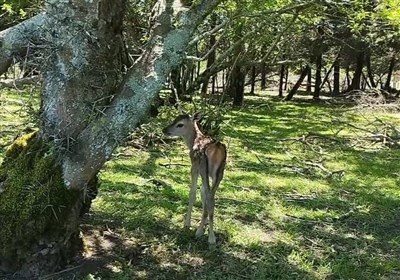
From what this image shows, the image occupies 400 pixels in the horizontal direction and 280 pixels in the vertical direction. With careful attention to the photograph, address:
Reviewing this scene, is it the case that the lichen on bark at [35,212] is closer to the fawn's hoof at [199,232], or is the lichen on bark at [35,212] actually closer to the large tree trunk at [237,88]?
the fawn's hoof at [199,232]

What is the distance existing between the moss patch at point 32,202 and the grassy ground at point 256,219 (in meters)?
0.49

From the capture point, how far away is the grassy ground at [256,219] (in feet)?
17.3

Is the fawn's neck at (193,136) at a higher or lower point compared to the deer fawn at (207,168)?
higher

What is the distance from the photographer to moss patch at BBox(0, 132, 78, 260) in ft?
15.0

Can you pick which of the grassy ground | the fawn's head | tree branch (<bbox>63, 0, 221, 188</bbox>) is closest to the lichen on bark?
tree branch (<bbox>63, 0, 221, 188</bbox>)

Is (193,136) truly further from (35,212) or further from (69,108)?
(35,212)

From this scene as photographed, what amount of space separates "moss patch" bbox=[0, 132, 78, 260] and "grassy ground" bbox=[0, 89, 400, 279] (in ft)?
1.60

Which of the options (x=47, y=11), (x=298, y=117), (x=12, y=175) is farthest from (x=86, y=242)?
(x=298, y=117)

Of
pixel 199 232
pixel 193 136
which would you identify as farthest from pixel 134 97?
pixel 199 232

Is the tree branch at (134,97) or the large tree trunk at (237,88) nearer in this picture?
the tree branch at (134,97)

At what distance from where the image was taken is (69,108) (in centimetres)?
468

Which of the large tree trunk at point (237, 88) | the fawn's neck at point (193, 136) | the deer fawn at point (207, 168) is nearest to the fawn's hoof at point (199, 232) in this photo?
the deer fawn at point (207, 168)

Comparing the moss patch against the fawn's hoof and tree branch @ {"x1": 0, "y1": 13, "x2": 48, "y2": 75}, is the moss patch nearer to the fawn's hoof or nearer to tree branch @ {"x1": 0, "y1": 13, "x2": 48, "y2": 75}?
tree branch @ {"x1": 0, "y1": 13, "x2": 48, "y2": 75}

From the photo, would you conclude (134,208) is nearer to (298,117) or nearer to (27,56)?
(27,56)
